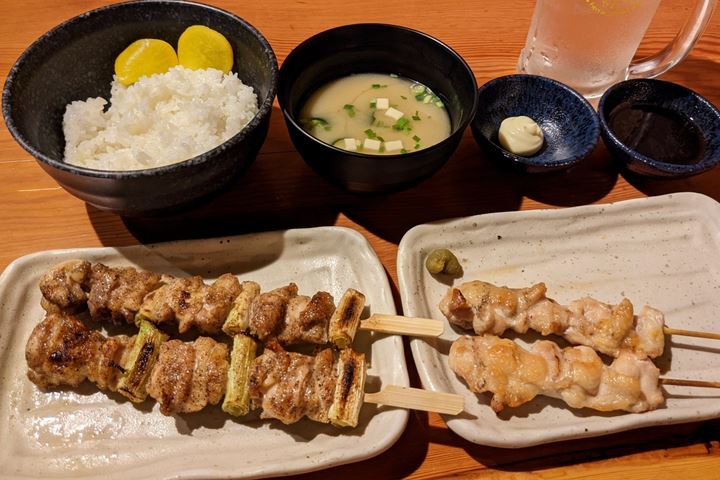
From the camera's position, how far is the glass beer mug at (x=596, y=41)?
3.24 m

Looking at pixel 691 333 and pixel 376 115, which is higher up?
pixel 376 115

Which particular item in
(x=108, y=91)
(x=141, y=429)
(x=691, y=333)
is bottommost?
(x=141, y=429)

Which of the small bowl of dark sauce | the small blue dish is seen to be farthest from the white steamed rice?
the small bowl of dark sauce

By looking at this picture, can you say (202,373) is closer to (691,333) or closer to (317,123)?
(317,123)

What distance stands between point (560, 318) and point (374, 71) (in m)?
2.02

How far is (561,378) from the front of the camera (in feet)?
7.50

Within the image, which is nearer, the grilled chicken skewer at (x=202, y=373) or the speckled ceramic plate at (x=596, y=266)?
the grilled chicken skewer at (x=202, y=373)

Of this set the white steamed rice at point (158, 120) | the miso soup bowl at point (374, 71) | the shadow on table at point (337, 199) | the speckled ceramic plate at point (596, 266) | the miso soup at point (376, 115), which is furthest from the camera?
the miso soup at point (376, 115)

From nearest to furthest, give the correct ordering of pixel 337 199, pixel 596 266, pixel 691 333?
pixel 691 333 < pixel 596 266 < pixel 337 199

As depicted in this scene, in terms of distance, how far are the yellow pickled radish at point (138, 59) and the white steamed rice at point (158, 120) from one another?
8 cm

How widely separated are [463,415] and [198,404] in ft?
3.86

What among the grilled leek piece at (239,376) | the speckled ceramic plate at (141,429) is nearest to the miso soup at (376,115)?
the speckled ceramic plate at (141,429)

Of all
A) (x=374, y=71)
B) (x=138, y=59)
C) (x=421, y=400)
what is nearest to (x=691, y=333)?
(x=421, y=400)

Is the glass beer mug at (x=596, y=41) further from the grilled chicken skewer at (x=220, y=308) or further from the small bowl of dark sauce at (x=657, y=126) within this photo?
the grilled chicken skewer at (x=220, y=308)
